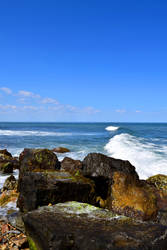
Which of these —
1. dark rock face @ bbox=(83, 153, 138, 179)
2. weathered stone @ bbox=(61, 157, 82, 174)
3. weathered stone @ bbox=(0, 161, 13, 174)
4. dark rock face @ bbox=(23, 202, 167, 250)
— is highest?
dark rock face @ bbox=(83, 153, 138, 179)

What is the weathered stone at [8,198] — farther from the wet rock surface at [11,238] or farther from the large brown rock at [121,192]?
the large brown rock at [121,192]

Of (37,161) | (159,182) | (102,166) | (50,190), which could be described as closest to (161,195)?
(159,182)

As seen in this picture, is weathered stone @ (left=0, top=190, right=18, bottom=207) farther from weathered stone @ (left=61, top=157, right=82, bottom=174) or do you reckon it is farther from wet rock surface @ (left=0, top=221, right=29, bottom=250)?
weathered stone @ (left=61, top=157, right=82, bottom=174)

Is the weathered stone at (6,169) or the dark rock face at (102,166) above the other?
the dark rock face at (102,166)

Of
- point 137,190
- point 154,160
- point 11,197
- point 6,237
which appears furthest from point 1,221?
point 154,160

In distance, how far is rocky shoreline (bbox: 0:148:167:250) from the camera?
2.80 metres

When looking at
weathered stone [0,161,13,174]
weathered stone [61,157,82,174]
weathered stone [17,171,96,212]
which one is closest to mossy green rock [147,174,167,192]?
weathered stone [61,157,82,174]

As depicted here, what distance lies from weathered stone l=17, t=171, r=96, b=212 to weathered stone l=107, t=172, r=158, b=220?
585mm

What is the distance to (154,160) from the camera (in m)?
15.8

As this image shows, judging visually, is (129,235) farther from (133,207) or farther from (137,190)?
(137,190)

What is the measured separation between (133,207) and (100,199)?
0.90 meters

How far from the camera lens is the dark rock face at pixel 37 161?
7.86 meters

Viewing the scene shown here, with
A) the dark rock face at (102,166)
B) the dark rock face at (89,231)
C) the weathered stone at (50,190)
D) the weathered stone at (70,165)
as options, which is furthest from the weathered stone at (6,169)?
the dark rock face at (89,231)

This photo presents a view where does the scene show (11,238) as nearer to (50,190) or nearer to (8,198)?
(50,190)
